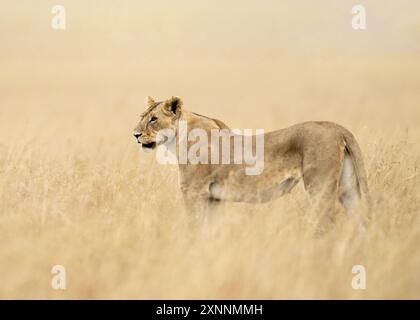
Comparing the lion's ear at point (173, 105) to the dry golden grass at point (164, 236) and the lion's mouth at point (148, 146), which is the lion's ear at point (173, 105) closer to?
the lion's mouth at point (148, 146)

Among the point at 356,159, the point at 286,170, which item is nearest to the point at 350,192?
the point at 356,159

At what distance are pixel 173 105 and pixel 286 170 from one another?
1.56m

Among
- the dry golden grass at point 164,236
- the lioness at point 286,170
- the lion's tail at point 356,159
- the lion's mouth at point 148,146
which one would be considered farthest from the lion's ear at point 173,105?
the lion's tail at point 356,159

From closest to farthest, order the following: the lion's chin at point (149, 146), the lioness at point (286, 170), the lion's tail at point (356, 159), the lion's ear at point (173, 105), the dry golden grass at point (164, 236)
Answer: the dry golden grass at point (164, 236)
the lioness at point (286, 170)
the lion's tail at point (356, 159)
the lion's ear at point (173, 105)
the lion's chin at point (149, 146)

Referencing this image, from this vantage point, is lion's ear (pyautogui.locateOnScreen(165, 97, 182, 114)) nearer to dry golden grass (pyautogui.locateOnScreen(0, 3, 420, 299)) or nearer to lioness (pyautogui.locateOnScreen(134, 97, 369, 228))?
lioness (pyautogui.locateOnScreen(134, 97, 369, 228))

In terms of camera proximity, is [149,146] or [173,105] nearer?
[173,105]

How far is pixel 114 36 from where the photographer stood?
49188mm

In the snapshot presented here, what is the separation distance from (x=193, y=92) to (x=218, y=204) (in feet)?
84.1

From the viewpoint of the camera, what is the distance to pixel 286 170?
317 inches

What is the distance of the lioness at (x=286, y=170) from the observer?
7824 millimetres

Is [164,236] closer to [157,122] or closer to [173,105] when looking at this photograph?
[157,122]

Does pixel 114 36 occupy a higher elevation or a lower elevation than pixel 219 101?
higher
